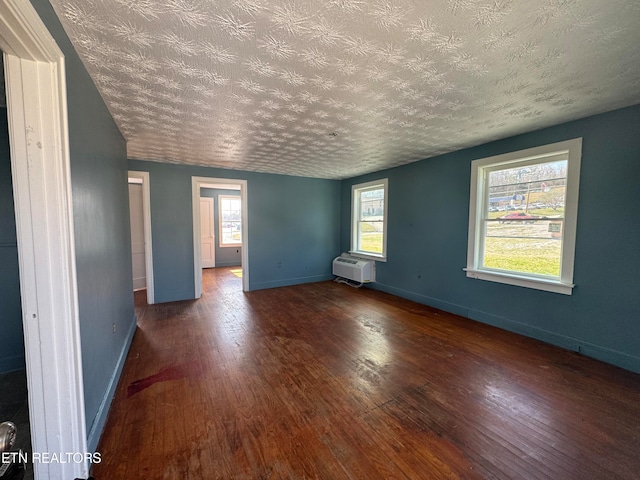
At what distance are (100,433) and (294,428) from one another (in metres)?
1.22

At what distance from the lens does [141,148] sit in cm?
341

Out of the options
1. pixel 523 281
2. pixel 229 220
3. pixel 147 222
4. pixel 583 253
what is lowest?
pixel 523 281

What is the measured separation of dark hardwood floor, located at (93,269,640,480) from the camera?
4.60 feet

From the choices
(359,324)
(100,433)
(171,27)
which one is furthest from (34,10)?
(359,324)

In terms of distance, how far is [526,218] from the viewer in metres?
3.04

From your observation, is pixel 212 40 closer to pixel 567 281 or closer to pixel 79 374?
pixel 79 374

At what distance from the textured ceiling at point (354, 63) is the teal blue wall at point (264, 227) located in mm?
1551

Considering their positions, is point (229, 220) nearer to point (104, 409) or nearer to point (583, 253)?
point (104, 409)

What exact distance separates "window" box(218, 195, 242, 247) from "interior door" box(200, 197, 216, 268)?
0.32 m

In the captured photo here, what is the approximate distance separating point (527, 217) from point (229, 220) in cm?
725

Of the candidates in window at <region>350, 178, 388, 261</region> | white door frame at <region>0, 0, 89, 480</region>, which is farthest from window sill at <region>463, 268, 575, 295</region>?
white door frame at <region>0, 0, 89, 480</region>

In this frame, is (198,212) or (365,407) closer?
(365,407)

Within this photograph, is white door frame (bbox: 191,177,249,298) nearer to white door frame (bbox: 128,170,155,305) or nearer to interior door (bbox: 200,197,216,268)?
white door frame (bbox: 128,170,155,305)

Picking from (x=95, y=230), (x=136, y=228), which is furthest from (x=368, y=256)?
(x=136, y=228)
